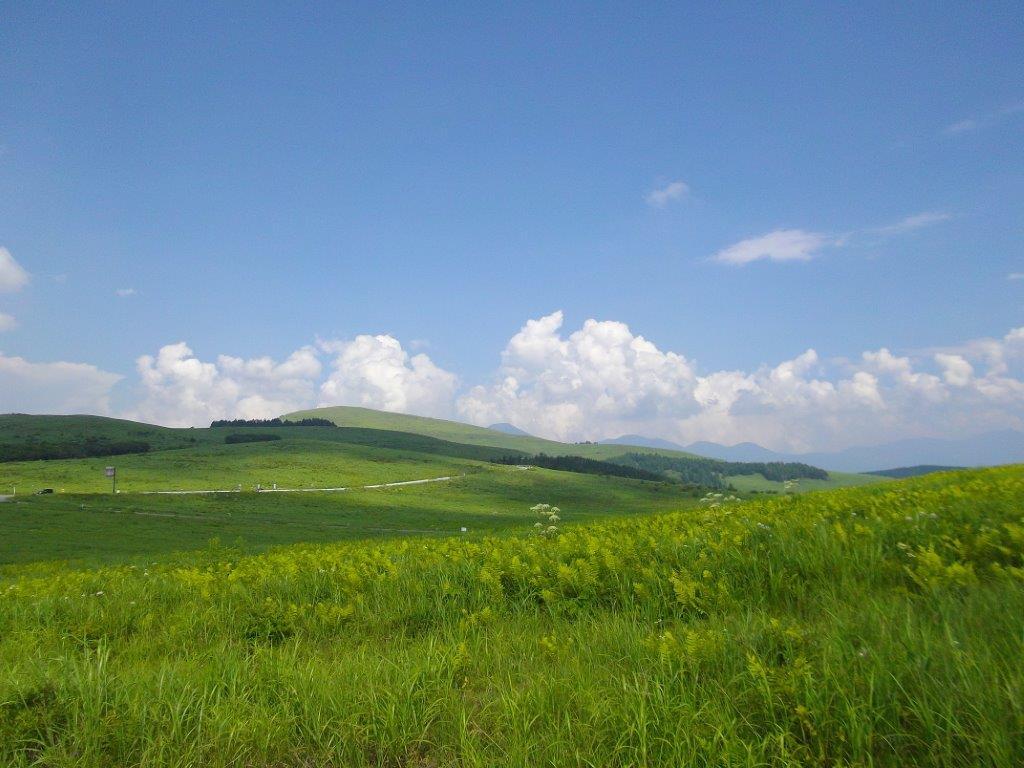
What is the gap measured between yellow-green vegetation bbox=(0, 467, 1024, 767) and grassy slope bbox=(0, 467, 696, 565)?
22.7 meters

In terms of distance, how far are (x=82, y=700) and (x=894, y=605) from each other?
5633 millimetres

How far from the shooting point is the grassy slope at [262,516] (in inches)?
1720

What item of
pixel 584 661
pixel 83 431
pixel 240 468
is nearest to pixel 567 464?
pixel 240 468

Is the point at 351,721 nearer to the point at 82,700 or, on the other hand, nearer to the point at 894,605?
the point at 82,700

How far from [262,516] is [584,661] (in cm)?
7546

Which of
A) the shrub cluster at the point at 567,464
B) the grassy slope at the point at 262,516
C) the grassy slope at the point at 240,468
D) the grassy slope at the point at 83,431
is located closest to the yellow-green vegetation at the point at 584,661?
the grassy slope at the point at 262,516

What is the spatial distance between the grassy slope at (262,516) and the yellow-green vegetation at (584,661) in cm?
2269

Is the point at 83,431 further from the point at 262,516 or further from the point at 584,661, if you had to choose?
the point at 584,661

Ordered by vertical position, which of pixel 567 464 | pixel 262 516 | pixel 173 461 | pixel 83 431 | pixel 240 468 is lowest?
pixel 262 516

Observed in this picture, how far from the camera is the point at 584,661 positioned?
4.61m

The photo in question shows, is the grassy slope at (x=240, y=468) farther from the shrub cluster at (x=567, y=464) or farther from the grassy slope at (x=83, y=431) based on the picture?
the grassy slope at (x=83, y=431)

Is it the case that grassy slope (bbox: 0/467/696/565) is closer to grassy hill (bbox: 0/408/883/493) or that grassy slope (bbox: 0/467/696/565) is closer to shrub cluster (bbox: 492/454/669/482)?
grassy hill (bbox: 0/408/883/493)

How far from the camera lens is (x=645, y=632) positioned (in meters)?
4.99

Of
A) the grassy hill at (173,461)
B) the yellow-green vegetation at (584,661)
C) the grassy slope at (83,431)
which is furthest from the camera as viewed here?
the grassy slope at (83,431)
